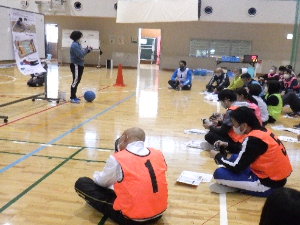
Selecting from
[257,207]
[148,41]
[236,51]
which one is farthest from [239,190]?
[148,41]

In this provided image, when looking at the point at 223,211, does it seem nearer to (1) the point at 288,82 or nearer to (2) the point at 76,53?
(2) the point at 76,53

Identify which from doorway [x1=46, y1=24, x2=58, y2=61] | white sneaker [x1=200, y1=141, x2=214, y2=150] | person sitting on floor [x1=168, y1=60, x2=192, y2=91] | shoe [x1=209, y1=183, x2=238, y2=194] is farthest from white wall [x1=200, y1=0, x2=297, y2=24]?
shoe [x1=209, y1=183, x2=238, y2=194]

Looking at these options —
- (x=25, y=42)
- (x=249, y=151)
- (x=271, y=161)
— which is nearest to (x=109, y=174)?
(x=249, y=151)

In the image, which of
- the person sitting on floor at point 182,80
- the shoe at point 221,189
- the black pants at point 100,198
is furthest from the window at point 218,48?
the black pants at point 100,198

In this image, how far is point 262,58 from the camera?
2100 centimetres

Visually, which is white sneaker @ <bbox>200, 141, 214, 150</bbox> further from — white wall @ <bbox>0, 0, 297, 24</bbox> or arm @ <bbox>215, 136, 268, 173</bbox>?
white wall @ <bbox>0, 0, 297, 24</bbox>

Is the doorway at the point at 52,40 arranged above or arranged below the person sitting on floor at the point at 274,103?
above

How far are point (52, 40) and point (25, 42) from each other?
17.7 metres

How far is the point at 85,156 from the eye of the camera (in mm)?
4629

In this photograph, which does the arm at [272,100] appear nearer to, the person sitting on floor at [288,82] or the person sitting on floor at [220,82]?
the person sitting on floor at [288,82]

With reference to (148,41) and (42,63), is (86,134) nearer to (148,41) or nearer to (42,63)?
(42,63)

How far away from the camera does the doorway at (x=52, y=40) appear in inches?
903

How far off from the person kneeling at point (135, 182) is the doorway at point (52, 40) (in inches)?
829

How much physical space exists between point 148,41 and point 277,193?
2519 cm
